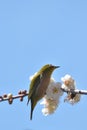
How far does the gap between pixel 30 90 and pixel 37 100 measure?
0.10 m

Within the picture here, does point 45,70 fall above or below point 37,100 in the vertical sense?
above

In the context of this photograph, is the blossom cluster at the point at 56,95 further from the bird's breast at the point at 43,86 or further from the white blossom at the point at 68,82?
the bird's breast at the point at 43,86

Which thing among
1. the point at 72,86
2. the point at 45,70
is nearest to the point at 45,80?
the point at 45,70

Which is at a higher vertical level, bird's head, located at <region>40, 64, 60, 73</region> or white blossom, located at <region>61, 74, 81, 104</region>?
bird's head, located at <region>40, 64, 60, 73</region>

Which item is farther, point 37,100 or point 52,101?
point 52,101

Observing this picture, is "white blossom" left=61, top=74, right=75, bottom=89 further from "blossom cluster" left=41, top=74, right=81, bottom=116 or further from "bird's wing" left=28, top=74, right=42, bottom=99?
"bird's wing" left=28, top=74, right=42, bottom=99

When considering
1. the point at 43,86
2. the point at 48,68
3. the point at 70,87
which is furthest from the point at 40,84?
the point at 70,87

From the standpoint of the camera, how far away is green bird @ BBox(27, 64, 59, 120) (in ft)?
8.47

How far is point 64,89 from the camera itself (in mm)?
2666

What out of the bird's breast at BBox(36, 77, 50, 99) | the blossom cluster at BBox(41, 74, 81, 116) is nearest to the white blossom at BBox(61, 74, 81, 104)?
the blossom cluster at BBox(41, 74, 81, 116)

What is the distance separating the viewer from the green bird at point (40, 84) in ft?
8.47

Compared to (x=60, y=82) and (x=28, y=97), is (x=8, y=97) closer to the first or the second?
(x=28, y=97)

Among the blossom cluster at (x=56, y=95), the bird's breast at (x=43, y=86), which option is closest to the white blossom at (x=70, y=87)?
the blossom cluster at (x=56, y=95)

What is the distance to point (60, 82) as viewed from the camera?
2770 mm
